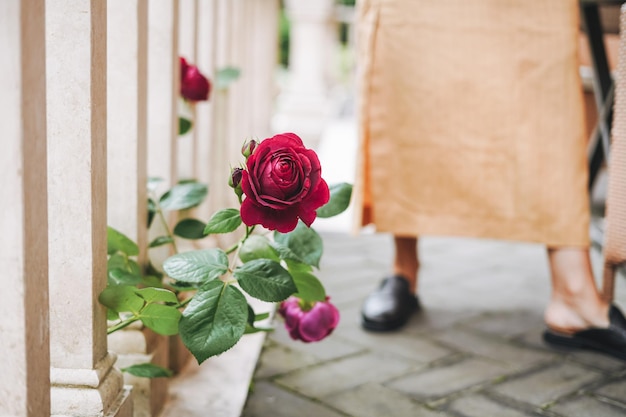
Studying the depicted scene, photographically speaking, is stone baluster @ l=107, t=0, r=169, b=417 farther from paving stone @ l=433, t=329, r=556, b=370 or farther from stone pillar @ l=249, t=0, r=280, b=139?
stone pillar @ l=249, t=0, r=280, b=139

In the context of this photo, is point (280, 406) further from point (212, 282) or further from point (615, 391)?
point (615, 391)

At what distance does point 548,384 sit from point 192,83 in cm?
86

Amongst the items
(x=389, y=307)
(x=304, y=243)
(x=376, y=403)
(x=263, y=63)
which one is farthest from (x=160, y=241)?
(x=263, y=63)

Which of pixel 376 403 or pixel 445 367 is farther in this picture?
pixel 445 367

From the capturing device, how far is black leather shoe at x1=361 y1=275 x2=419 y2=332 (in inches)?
68.8

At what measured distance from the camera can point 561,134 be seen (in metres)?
1.65

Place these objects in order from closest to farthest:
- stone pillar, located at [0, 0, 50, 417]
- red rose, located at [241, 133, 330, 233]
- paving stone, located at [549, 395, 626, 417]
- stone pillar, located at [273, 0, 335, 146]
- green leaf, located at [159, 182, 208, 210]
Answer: stone pillar, located at [0, 0, 50, 417]
red rose, located at [241, 133, 330, 233]
green leaf, located at [159, 182, 208, 210]
paving stone, located at [549, 395, 626, 417]
stone pillar, located at [273, 0, 335, 146]

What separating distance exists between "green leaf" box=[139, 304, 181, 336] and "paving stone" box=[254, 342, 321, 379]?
46 cm

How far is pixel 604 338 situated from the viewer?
1.61 meters

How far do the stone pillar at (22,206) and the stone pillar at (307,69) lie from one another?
4762 millimetres

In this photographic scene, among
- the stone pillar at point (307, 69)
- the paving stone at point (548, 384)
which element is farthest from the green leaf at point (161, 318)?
the stone pillar at point (307, 69)

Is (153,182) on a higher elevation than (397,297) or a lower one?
higher

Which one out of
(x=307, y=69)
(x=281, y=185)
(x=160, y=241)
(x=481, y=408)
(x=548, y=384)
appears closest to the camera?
(x=281, y=185)

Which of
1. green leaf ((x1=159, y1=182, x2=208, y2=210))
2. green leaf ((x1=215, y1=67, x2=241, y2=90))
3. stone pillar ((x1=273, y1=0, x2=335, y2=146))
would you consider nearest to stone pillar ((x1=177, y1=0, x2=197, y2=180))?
green leaf ((x1=215, y1=67, x2=241, y2=90))
